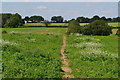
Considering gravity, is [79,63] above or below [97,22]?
below

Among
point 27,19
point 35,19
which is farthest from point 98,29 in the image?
point 35,19

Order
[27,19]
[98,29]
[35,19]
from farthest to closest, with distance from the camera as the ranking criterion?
[35,19], [27,19], [98,29]

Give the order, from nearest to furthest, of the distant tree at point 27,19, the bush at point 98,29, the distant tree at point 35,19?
the bush at point 98,29 → the distant tree at point 27,19 → the distant tree at point 35,19

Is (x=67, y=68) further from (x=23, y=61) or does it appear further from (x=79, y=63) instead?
(x=23, y=61)

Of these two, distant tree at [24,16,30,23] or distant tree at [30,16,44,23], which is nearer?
distant tree at [24,16,30,23]

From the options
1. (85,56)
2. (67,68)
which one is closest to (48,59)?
(67,68)

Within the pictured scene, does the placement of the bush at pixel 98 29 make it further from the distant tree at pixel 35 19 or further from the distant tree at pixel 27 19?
the distant tree at pixel 35 19

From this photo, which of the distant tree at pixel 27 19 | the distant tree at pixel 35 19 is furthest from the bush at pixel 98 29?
the distant tree at pixel 35 19

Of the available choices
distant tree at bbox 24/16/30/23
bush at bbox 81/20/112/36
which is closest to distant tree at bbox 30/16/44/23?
distant tree at bbox 24/16/30/23

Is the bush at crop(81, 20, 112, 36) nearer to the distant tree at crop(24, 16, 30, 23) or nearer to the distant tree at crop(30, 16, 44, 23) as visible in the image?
the distant tree at crop(24, 16, 30, 23)

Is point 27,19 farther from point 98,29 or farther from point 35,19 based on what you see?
point 98,29

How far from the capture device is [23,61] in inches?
575

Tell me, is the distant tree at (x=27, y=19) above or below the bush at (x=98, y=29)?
above

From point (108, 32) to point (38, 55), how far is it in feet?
129
